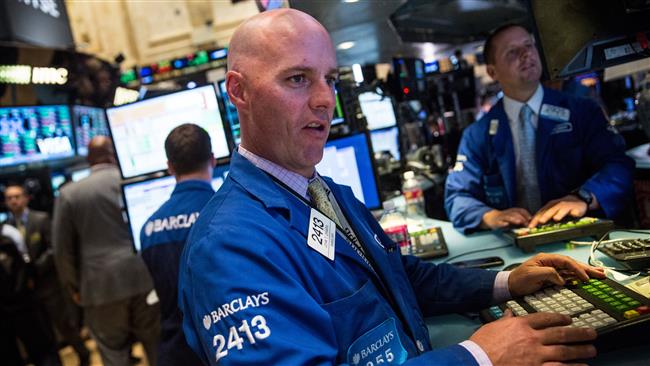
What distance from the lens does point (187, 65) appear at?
7.83 m

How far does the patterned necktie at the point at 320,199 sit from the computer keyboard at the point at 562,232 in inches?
30.2

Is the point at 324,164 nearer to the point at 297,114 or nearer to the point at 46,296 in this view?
the point at 297,114

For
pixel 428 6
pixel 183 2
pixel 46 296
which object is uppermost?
pixel 183 2

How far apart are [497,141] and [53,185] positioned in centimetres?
611

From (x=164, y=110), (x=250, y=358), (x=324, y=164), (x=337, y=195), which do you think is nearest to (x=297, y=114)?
(x=337, y=195)

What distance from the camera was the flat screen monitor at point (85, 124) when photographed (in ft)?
17.6

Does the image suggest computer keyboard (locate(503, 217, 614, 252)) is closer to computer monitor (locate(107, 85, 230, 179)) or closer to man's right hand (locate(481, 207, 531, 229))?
man's right hand (locate(481, 207, 531, 229))

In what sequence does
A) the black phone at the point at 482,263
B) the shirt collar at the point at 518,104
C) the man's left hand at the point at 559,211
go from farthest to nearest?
1. the shirt collar at the point at 518,104
2. the man's left hand at the point at 559,211
3. the black phone at the point at 482,263

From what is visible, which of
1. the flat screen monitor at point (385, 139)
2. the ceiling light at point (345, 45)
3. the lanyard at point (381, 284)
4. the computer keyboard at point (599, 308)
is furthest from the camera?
the flat screen monitor at point (385, 139)

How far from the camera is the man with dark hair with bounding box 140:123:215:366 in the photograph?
2195 mm

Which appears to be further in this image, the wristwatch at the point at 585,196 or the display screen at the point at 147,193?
the display screen at the point at 147,193

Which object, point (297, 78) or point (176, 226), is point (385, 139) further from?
point (297, 78)

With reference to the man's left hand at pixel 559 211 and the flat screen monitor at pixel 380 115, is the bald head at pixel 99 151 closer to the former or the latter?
the flat screen monitor at pixel 380 115

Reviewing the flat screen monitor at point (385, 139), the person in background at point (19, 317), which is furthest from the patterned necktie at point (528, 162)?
the person in background at point (19, 317)
